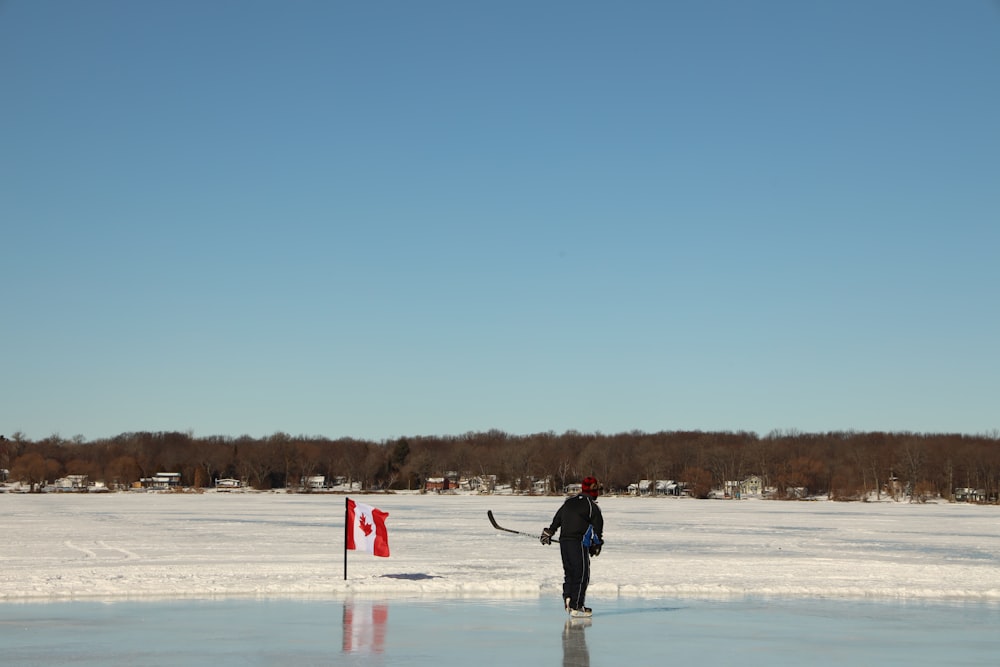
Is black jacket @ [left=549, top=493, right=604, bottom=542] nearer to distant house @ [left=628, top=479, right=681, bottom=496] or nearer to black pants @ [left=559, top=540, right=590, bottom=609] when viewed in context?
black pants @ [left=559, top=540, right=590, bottom=609]

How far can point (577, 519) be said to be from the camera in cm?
1311

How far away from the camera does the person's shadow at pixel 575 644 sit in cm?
1011

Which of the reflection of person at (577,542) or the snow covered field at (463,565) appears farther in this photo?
the snow covered field at (463,565)

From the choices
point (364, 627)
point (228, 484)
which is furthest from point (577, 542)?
point (228, 484)

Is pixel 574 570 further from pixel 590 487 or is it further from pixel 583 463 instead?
pixel 583 463

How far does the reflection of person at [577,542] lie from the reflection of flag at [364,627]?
2.22 meters

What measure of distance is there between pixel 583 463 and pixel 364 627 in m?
160

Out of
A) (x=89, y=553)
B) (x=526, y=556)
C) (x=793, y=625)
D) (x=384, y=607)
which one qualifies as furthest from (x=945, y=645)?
(x=89, y=553)

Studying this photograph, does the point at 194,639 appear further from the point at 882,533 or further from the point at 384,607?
the point at 882,533

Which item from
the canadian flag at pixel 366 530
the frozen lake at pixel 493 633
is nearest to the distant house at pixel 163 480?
the canadian flag at pixel 366 530

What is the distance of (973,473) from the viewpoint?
463 ft

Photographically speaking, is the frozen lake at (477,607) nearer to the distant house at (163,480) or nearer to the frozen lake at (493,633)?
the frozen lake at (493,633)

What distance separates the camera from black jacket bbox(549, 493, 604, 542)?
1302 cm

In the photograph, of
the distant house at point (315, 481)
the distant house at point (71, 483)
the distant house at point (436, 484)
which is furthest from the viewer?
the distant house at point (315, 481)
